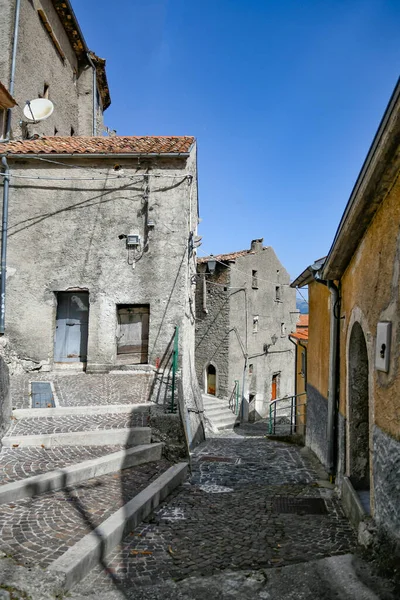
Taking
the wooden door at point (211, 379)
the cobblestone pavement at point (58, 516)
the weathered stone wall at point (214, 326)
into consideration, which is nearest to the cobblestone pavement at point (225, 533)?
the cobblestone pavement at point (58, 516)

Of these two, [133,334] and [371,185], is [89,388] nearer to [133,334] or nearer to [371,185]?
[133,334]

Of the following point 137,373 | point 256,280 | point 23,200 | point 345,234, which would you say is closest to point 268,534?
point 345,234

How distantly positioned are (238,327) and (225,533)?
1862cm

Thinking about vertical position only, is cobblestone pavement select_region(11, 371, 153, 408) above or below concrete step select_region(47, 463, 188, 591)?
above

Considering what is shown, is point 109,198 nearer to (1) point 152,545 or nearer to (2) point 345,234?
(2) point 345,234

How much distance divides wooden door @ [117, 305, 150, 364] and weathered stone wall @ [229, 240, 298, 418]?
38.9ft

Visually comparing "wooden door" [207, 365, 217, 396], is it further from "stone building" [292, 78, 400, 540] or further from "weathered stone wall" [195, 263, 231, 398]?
"stone building" [292, 78, 400, 540]

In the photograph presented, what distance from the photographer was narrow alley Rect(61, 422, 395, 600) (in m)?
3.72

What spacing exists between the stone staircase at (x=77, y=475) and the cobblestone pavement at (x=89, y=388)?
0.07ft

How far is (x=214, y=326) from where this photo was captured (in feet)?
76.5

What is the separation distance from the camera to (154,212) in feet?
37.4

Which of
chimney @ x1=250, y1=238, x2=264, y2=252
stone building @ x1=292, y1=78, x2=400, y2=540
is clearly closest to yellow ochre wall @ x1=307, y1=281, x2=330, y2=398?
stone building @ x1=292, y1=78, x2=400, y2=540

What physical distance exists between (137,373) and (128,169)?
17.2 feet

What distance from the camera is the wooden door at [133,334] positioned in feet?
37.4
